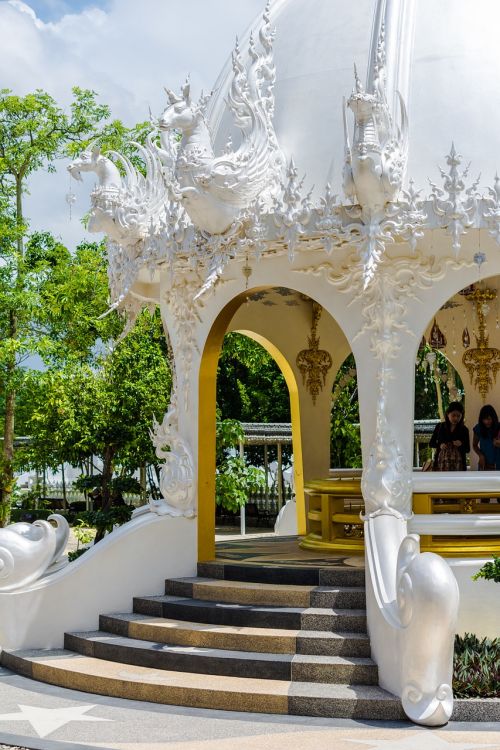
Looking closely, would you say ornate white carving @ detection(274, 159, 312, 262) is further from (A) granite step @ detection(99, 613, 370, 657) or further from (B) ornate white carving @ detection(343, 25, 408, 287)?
(A) granite step @ detection(99, 613, 370, 657)

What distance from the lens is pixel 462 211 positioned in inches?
325

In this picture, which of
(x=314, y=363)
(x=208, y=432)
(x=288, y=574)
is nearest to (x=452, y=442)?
(x=314, y=363)

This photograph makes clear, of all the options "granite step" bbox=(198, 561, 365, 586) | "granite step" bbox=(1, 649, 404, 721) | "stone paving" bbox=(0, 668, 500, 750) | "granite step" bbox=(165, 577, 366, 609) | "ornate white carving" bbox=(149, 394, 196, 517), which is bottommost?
"stone paving" bbox=(0, 668, 500, 750)

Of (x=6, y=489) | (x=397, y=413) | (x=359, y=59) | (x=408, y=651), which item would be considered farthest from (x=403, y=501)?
(x=6, y=489)

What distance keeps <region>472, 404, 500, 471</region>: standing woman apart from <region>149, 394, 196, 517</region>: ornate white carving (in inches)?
125

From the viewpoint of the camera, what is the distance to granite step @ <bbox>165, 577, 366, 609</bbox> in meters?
8.41

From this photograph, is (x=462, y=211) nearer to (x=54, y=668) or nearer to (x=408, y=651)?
(x=408, y=651)

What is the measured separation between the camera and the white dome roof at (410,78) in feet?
29.0

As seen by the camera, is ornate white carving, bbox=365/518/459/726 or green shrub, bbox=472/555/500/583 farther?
green shrub, bbox=472/555/500/583

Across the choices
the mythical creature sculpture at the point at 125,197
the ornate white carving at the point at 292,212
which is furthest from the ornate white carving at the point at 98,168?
the ornate white carving at the point at 292,212

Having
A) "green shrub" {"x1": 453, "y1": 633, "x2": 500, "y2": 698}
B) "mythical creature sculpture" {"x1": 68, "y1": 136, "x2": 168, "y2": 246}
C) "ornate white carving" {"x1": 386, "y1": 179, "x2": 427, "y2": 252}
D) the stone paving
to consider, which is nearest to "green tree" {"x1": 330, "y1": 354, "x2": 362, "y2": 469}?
"mythical creature sculpture" {"x1": 68, "y1": 136, "x2": 168, "y2": 246}

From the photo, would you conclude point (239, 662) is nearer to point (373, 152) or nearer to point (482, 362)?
point (373, 152)

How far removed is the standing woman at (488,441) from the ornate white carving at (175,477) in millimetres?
3165

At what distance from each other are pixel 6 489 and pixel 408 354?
424 inches
